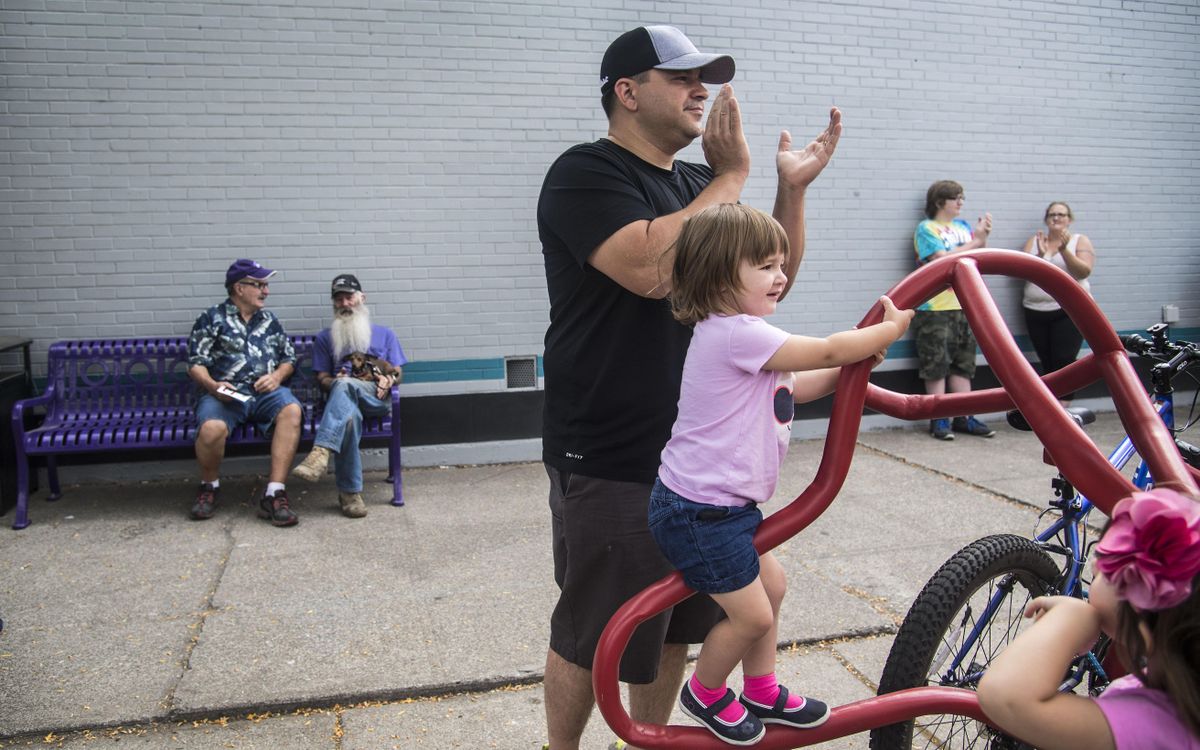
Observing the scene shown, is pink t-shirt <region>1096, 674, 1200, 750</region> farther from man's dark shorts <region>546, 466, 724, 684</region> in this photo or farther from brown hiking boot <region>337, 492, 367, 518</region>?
brown hiking boot <region>337, 492, 367, 518</region>

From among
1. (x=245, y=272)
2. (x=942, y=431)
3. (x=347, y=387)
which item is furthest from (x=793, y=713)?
(x=942, y=431)

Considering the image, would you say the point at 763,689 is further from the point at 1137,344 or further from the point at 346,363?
the point at 346,363

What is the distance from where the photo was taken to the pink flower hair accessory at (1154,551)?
125 cm

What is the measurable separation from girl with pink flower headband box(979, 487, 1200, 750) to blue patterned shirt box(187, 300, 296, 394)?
4.97 m

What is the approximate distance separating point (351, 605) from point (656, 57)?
9.27ft

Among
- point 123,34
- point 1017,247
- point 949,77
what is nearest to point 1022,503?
point 1017,247

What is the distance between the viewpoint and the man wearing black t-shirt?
7.25 feet

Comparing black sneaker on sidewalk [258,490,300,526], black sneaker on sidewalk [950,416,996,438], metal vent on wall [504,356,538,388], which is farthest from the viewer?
black sneaker on sidewalk [950,416,996,438]

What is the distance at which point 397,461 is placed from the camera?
5746 mm

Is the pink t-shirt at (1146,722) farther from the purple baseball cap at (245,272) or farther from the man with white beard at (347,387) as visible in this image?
the purple baseball cap at (245,272)

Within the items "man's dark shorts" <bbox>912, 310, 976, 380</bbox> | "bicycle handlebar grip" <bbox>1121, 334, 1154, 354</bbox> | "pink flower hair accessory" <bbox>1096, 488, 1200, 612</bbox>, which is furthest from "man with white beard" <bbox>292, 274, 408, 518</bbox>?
"pink flower hair accessory" <bbox>1096, 488, 1200, 612</bbox>

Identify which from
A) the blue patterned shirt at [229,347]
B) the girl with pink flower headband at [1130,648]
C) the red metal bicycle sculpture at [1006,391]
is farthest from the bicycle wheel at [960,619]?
the blue patterned shirt at [229,347]

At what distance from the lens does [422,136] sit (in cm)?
627

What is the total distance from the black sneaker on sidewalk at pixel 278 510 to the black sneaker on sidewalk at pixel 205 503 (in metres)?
0.29
